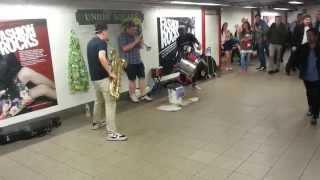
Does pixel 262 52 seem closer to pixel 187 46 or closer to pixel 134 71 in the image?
pixel 187 46

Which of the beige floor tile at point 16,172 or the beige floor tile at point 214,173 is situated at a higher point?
the beige floor tile at point 16,172

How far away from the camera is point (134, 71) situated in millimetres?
6352

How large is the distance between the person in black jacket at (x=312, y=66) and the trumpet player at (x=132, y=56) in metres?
3.03

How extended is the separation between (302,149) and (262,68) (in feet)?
20.6

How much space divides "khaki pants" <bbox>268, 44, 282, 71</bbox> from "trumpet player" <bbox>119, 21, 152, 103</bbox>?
4.32 meters

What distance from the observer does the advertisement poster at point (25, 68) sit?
454 centimetres

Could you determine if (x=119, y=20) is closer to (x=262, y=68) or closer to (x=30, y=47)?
(x=30, y=47)

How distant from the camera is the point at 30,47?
481 cm

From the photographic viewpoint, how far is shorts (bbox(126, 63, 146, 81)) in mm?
6332

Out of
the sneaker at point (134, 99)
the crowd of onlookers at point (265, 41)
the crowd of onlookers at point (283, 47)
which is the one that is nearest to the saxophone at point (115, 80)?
the sneaker at point (134, 99)

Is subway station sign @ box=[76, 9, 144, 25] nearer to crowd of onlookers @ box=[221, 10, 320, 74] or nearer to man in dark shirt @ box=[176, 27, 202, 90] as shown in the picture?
man in dark shirt @ box=[176, 27, 202, 90]

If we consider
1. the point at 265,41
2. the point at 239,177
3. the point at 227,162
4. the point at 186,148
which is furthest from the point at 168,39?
the point at 239,177

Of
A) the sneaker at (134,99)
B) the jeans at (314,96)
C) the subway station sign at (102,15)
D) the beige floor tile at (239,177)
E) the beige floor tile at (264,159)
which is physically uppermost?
the subway station sign at (102,15)

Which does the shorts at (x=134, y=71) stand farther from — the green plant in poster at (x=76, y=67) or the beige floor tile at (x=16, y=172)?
the beige floor tile at (x=16, y=172)
